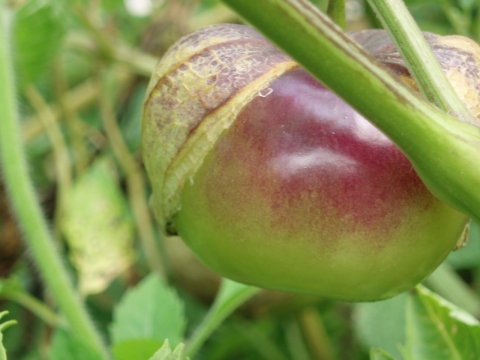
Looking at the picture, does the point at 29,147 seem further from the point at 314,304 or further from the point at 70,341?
the point at 70,341

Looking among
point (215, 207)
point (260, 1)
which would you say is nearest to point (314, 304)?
point (215, 207)

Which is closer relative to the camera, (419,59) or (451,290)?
(419,59)

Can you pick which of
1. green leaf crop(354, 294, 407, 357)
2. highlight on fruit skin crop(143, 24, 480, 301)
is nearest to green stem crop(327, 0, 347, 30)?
highlight on fruit skin crop(143, 24, 480, 301)

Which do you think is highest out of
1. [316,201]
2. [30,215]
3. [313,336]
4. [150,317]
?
[316,201]

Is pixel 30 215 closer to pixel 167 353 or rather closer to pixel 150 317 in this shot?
pixel 150 317

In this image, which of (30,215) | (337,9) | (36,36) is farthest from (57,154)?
(337,9)

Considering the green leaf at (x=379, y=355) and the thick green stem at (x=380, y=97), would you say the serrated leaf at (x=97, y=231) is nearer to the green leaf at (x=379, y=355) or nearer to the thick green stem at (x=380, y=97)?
the green leaf at (x=379, y=355)

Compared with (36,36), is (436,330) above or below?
below
